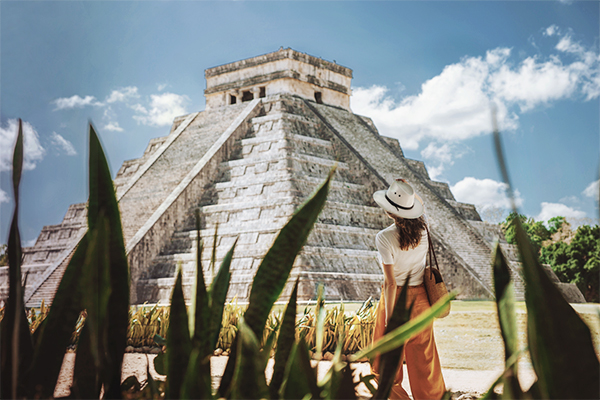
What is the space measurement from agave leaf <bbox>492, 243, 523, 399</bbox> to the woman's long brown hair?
73.3 inches

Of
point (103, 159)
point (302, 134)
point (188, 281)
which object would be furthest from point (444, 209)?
point (103, 159)

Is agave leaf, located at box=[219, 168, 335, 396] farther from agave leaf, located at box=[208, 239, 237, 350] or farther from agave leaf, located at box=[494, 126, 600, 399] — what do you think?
agave leaf, located at box=[494, 126, 600, 399]

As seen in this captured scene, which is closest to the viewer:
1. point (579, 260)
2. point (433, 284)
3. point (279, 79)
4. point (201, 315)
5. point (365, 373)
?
point (201, 315)

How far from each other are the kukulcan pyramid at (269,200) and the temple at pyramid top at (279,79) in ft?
0.15

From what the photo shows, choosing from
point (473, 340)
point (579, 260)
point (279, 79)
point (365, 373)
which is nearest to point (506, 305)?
point (365, 373)

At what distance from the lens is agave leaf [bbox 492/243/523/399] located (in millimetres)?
775

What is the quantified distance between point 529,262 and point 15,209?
853mm

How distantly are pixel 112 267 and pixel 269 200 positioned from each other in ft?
33.2

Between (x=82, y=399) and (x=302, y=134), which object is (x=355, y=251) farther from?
(x=82, y=399)

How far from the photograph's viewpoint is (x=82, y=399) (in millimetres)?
1057

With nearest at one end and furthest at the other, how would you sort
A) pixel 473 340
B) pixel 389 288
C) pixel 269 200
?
pixel 389 288, pixel 473 340, pixel 269 200

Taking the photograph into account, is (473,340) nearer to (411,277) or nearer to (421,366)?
(421,366)

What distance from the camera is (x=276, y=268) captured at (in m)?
1.12

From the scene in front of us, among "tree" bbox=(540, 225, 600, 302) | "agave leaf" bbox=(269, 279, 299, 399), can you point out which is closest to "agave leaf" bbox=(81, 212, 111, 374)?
"agave leaf" bbox=(269, 279, 299, 399)
